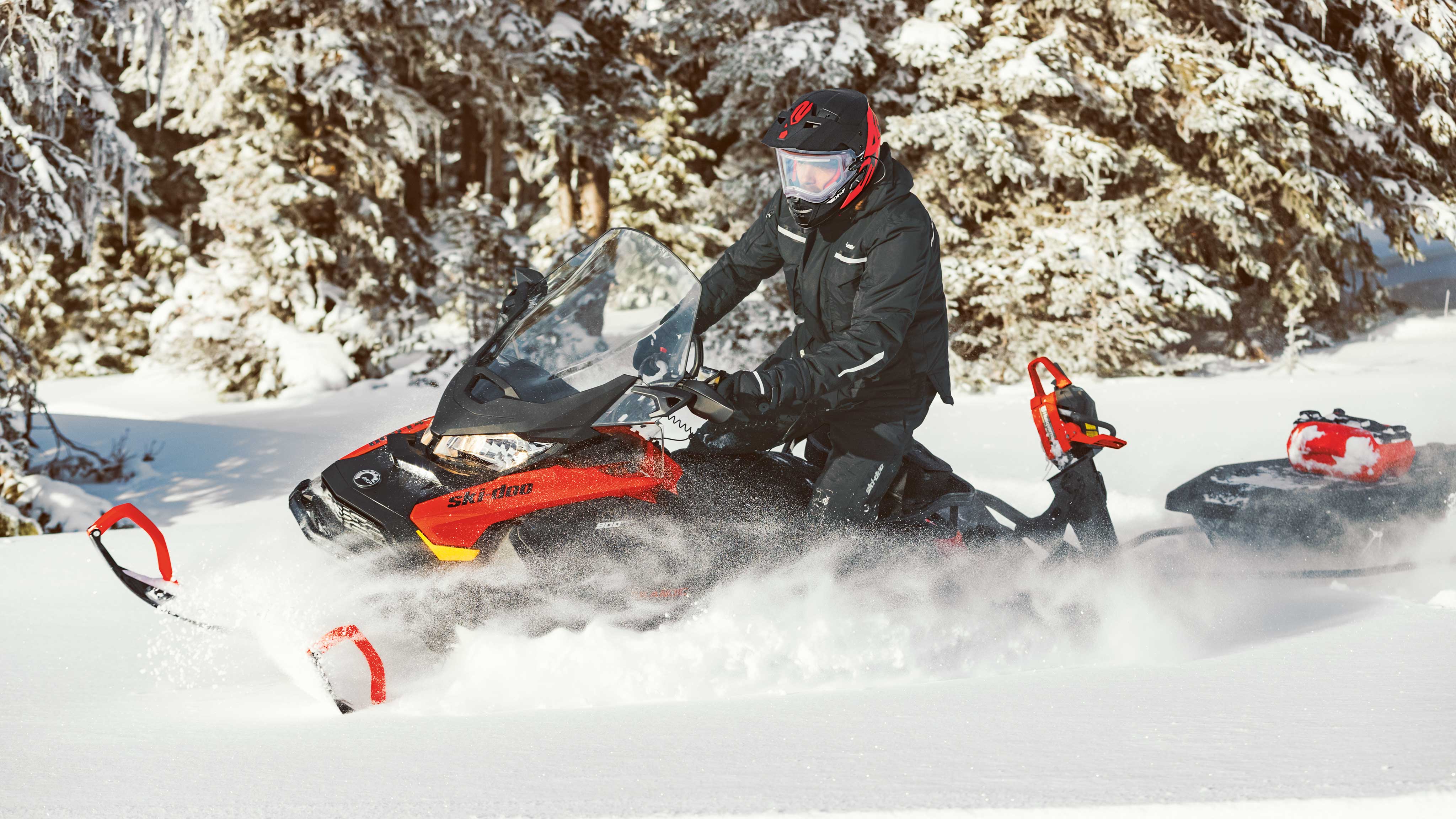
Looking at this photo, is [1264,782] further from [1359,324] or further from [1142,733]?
[1359,324]

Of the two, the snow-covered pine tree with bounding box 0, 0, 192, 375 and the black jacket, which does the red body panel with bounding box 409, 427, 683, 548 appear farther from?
the snow-covered pine tree with bounding box 0, 0, 192, 375

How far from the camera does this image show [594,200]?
17234 millimetres

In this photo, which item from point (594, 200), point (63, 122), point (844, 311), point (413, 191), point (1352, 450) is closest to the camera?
point (844, 311)

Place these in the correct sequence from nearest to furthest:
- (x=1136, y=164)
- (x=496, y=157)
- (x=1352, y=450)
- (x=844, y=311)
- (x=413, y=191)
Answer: (x=844, y=311) < (x=1352, y=450) < (x=1136, y=164) < (x=413, y=191) < (x=496, y=157)

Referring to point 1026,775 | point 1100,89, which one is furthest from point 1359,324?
point 1026,775

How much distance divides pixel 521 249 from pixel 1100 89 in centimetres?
784

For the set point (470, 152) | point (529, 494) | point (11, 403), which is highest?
point (529, 494)

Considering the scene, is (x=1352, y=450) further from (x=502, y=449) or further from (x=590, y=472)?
(x=502, y=449)

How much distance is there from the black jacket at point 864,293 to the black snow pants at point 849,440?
5cm

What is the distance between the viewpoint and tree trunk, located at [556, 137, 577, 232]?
16.3 m

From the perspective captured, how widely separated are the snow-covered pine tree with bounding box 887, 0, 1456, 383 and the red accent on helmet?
8.74 m

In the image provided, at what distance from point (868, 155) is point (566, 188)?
566 inches

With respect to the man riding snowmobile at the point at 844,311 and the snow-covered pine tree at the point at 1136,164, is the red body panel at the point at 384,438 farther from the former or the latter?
the snow-covered pine tree at the point at 1136,164

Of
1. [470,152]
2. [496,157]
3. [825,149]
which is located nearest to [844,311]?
[825,149]
